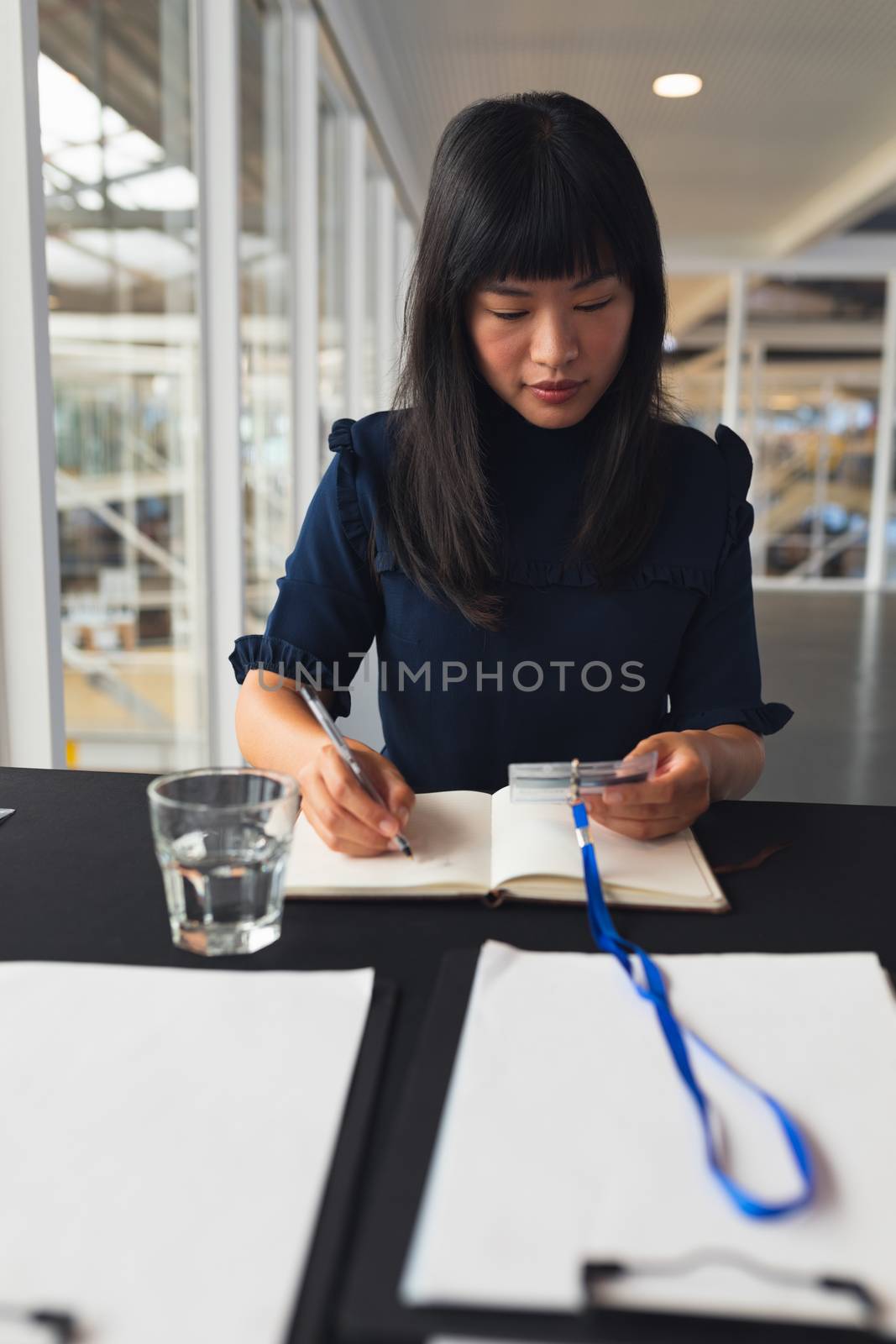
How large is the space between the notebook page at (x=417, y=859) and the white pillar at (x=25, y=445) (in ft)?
2.96

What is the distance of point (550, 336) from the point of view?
1124mm

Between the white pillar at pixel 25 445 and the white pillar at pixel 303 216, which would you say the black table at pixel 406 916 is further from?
the white pillar at pixel 303 216

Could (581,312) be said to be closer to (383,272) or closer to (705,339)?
(383,272)

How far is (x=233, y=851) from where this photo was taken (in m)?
→ 0.70

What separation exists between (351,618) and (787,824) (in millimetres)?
595

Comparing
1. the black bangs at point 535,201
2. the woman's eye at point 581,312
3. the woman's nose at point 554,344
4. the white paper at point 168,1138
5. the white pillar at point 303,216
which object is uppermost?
the white pillar at point 303,216

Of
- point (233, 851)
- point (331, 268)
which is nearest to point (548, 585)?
point (233, 851)

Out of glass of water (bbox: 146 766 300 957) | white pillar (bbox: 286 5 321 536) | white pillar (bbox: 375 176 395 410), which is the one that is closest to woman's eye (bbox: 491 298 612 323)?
glass of water (bbox: 146 766 300 957)

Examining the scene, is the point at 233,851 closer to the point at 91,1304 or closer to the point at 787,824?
the point at 91,1304

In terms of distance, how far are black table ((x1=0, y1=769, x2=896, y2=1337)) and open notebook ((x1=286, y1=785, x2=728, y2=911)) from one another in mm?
12

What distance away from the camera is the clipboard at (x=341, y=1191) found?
1.30ft

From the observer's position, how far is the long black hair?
1086 millimetres

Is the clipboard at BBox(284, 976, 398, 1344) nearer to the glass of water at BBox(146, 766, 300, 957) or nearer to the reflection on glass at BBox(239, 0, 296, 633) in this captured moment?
the glass of water at BBox(146, 766, 300, 957)

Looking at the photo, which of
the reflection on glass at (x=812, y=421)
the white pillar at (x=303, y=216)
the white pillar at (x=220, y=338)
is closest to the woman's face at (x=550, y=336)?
the white pillar at (x=220, y=338)
